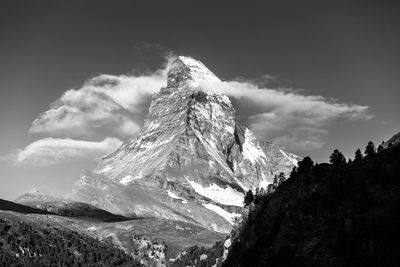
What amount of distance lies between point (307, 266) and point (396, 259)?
141 feet

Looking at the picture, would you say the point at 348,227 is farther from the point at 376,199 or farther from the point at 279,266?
the point at 279,266

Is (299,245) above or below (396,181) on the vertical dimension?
below

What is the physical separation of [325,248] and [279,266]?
83.2 ft

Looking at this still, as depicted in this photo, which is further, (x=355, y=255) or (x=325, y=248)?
(x=325, y=248)

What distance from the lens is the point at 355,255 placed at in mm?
161125

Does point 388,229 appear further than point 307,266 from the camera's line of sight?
No

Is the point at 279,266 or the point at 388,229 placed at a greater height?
the point at 388,229

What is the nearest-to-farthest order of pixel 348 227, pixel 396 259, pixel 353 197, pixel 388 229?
pixel 396 259 < pixel 388 229 < pixel 348 227 < pixel 353 197

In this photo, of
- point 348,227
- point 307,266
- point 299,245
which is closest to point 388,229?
point 348,227

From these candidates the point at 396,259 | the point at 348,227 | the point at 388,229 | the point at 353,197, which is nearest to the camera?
the point at 396,259

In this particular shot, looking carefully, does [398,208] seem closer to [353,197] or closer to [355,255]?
[355,255]

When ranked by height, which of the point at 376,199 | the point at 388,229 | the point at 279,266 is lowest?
the point at 279,266

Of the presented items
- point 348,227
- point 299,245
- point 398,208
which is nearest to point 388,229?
point 398,208

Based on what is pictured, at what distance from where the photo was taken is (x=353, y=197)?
642ft
